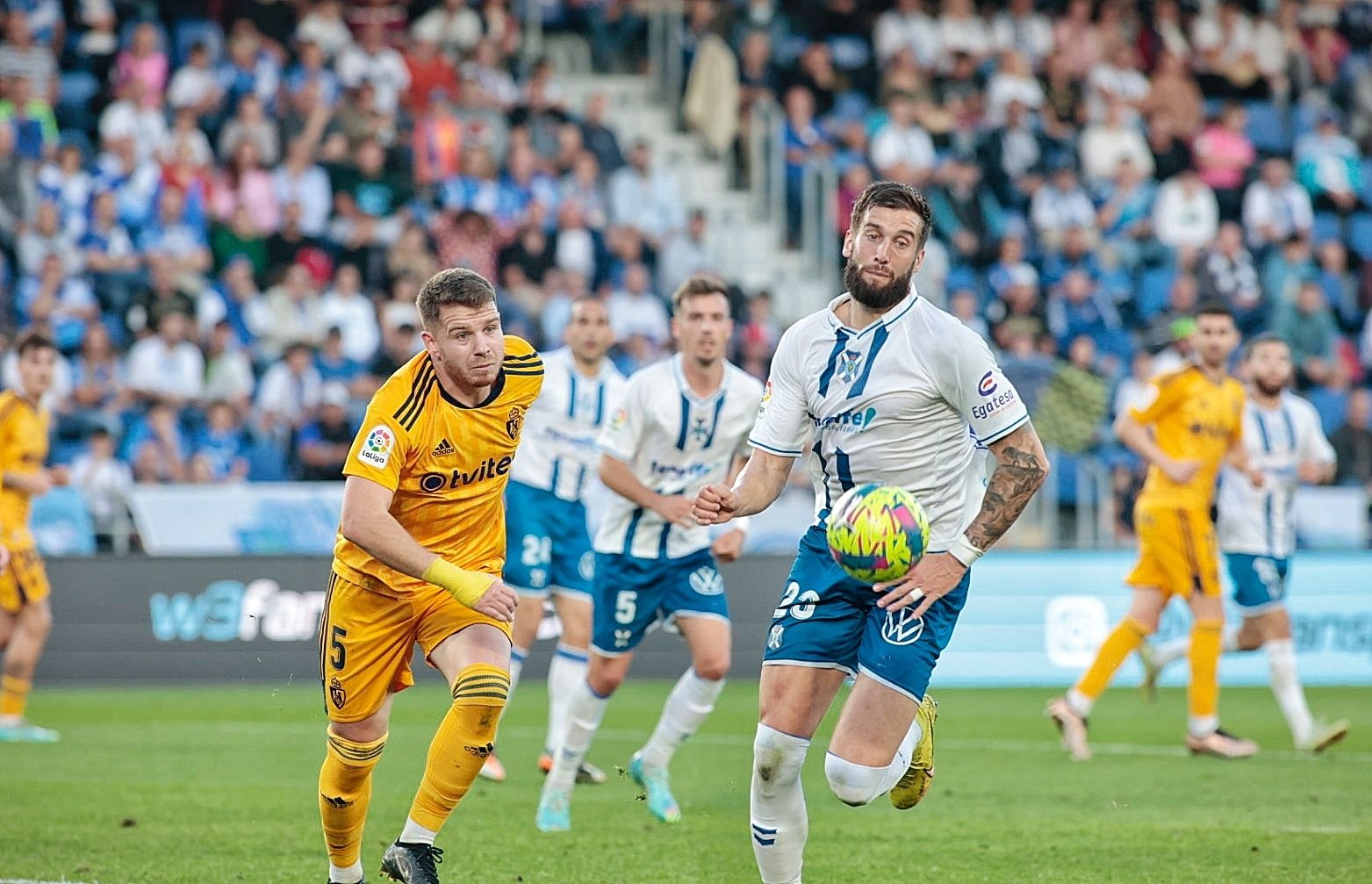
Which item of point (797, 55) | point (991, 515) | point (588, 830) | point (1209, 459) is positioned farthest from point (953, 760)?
point (797, 55)

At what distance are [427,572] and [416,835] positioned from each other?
104 cm

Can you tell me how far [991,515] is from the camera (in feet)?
21.1

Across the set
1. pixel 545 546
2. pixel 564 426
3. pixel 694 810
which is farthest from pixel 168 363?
pixel 694 810

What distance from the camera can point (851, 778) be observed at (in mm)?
6402

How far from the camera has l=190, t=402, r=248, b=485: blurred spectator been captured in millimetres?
17422

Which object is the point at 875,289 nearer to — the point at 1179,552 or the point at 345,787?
the point at 345,787

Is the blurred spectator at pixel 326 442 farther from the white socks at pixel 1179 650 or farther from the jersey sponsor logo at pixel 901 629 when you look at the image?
the jersey sponsor logo at pixel 901 629

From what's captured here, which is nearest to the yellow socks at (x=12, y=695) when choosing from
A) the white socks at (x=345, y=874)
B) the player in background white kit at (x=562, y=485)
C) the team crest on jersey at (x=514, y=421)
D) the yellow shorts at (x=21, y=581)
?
the yellow shorts at (x=21, y=581)

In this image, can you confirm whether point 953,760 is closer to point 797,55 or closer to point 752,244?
point 752,244

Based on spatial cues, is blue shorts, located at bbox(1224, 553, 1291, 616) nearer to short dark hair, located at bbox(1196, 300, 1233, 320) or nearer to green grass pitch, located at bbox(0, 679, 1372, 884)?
green grass pitch, located at bbox(0, 679, 1372, 884)

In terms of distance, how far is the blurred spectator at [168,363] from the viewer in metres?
18.0

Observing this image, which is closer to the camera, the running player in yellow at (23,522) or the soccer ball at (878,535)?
the soccer ball at (878,535)

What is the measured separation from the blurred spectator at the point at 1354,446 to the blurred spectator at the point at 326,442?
11.0 m

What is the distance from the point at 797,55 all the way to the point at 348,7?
607 centimetres
